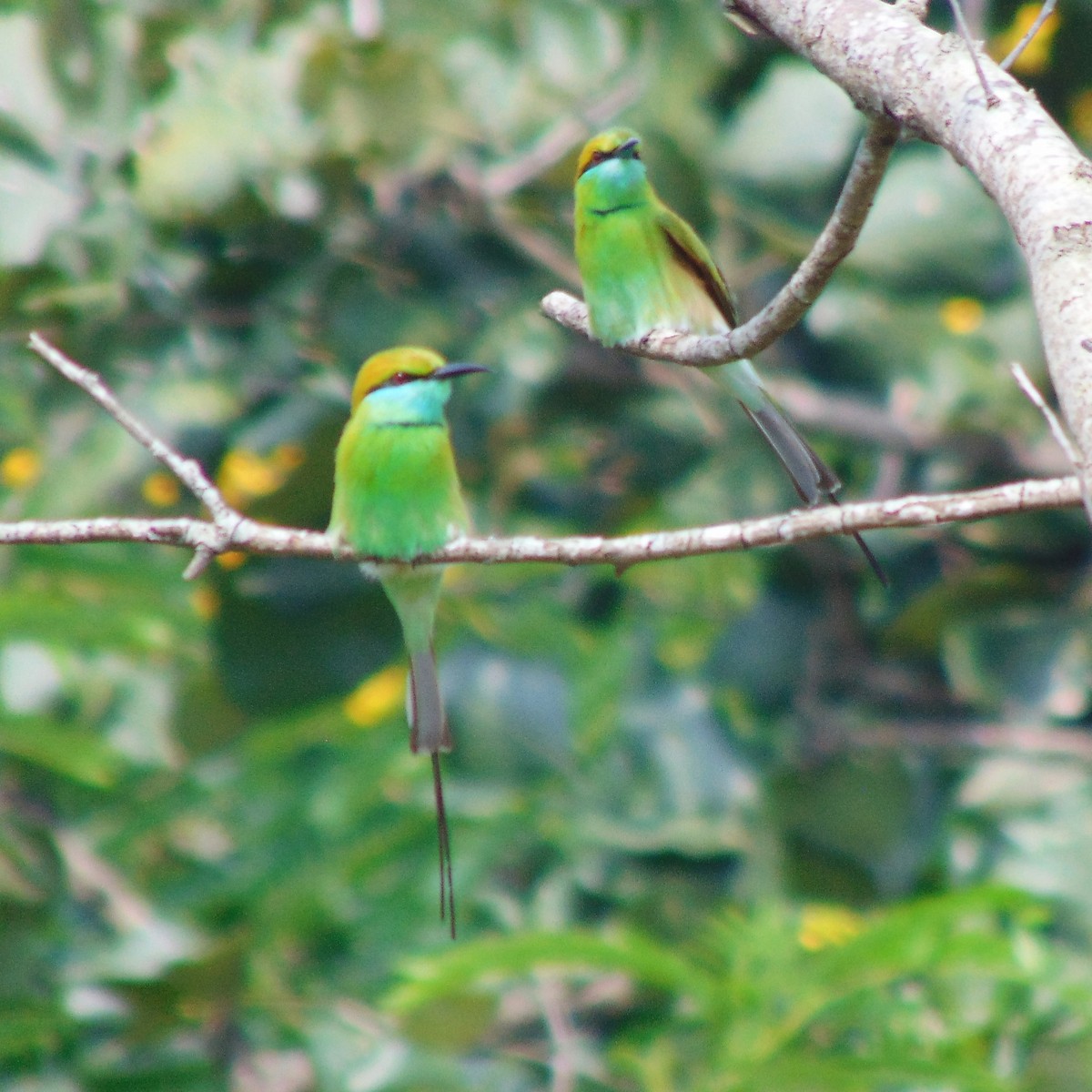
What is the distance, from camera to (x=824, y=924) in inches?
121

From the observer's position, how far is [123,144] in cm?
262

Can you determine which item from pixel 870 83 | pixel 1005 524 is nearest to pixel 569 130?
pixel 1005 524

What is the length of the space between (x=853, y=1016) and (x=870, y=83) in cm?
206

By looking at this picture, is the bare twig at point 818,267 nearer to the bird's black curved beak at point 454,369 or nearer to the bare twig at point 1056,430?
the bare twig at point 1056,430

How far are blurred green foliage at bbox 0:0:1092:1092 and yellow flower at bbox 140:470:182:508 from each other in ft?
0.06

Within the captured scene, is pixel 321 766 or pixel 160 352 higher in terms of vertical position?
pixel 160 352

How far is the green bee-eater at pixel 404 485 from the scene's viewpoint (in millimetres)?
1690

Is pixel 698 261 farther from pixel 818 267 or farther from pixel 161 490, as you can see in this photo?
pixel 161 490

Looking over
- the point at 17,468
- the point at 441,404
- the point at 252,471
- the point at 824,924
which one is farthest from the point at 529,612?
the point at 441,404

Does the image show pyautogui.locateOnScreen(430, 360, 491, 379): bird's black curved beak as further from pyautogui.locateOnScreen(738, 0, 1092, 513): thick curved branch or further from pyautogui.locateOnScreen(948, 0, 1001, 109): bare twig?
pyautogui.locateOnScreen(948, 0, 1001, 109): bare twig

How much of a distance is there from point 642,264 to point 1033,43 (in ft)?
5.03

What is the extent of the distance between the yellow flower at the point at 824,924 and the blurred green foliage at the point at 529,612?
20 mm

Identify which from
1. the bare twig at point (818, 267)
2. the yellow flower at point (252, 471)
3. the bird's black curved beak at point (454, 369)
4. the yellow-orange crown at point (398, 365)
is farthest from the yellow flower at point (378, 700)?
the bare twig at point (818, 267)

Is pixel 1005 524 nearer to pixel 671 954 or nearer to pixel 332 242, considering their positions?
pixel 671 954
